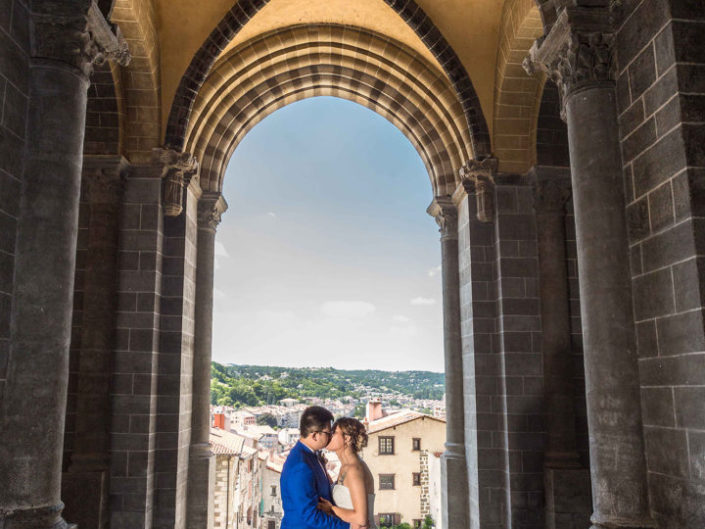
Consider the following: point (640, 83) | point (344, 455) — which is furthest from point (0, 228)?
point (640, 83)

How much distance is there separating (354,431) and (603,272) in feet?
6.72

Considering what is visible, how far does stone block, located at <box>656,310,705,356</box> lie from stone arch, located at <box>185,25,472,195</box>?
194 inches

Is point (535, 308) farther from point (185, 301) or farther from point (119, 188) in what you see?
point (119, 188)

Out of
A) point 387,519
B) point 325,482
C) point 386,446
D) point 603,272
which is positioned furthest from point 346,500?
point 387,519

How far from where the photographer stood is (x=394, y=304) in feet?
115

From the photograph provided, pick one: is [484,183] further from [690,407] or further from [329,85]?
[690,407]

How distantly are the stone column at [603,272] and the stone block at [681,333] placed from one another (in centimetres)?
30

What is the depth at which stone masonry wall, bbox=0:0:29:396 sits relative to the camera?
12.7 ft

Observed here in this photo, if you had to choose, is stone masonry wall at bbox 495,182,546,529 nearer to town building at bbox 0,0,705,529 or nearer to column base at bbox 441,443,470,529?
town building at bbox 0,0,705,529

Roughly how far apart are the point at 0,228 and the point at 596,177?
13.2 ft

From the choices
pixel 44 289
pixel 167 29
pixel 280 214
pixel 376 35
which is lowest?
pixel 44 289

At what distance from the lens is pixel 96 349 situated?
23.4 feet

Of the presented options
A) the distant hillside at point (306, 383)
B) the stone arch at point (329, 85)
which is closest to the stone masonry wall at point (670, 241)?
the stone arch at point (329, 85)

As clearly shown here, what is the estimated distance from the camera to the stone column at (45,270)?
3.79 metres
